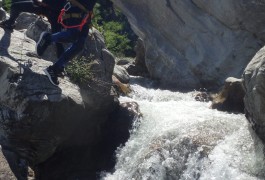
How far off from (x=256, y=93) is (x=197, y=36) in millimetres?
9540

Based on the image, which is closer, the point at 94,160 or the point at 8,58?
the point at 8,58

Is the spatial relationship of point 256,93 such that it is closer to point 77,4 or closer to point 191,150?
point 191,150

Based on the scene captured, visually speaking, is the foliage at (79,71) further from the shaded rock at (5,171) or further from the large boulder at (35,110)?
the shaded rock at (5,171)

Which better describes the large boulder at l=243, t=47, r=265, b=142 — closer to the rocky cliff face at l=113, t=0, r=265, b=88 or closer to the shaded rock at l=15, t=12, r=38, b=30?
the shaded rock at l=15, t=12, r=38, b=30

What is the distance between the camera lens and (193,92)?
58.9 ft

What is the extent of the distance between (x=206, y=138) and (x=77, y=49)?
3558 mm

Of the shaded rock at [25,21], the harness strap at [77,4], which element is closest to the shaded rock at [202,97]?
the shaded rock at [25,21]

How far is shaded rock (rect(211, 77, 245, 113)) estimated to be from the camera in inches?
523

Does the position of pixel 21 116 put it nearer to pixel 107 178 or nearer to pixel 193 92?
pixel 107 178

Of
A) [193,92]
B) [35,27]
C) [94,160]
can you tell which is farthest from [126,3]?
[94,160]

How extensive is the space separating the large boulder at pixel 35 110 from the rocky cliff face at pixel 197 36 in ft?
25.1

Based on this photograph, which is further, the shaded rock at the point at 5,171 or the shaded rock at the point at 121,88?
the shaded rock at the point at 121,88

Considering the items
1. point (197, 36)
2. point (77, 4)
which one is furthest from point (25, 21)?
point (197, 36)

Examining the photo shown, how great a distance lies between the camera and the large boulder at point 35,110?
32.2 feet
